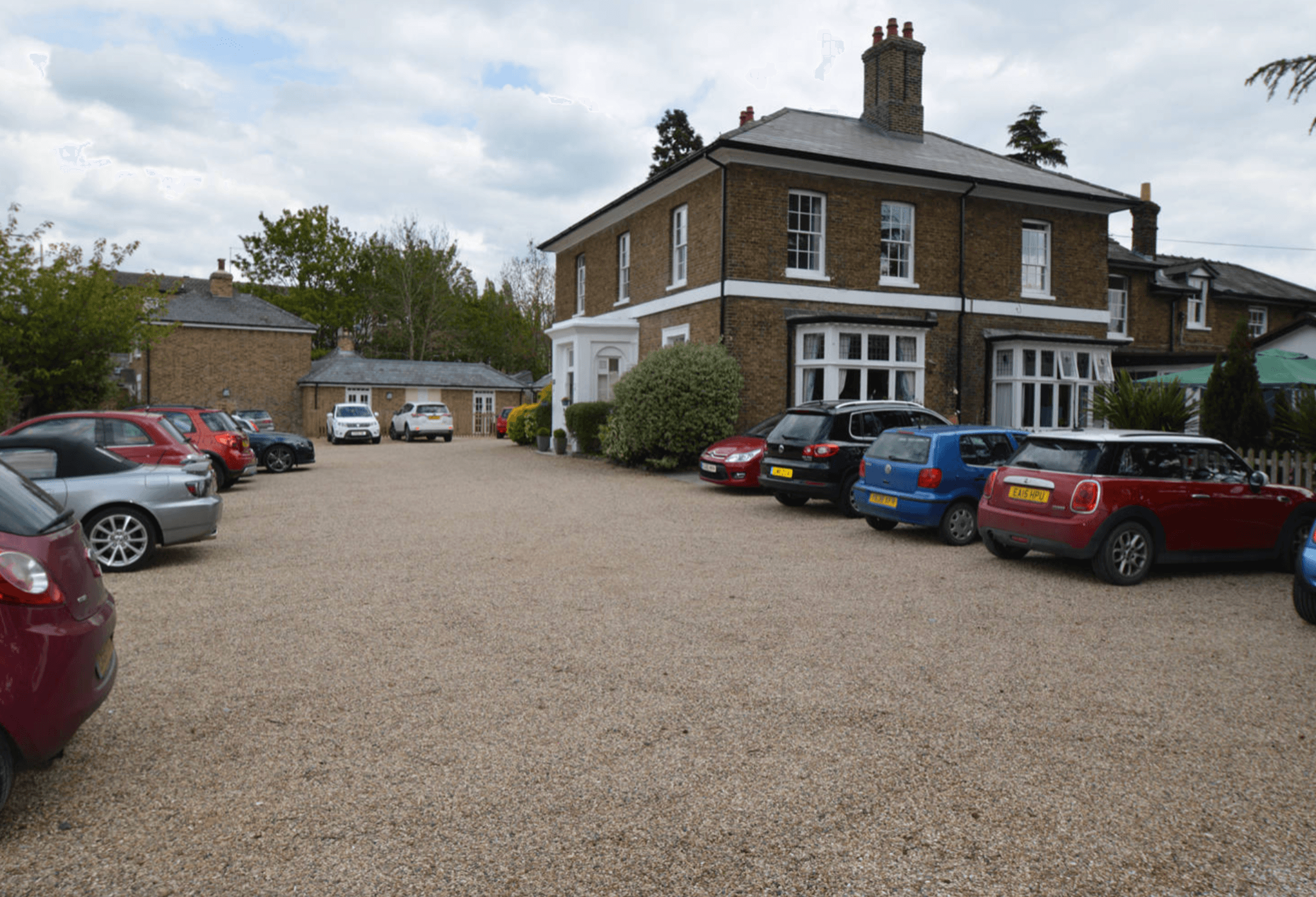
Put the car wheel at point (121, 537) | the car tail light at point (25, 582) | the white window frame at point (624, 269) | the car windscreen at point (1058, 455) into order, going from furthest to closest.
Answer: the white window frame at point (624, 269)
the car windscreen at point (1058, 455)
the car wheel at point (121, 537)
the car tail light at point (25, 582)

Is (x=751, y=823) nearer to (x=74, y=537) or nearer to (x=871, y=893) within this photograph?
(x=871, y=893)

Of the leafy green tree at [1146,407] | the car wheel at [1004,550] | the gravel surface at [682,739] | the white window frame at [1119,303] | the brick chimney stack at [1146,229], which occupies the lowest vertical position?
the gravel surface at [682,739]

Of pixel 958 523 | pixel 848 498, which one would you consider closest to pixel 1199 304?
pixel 848 498

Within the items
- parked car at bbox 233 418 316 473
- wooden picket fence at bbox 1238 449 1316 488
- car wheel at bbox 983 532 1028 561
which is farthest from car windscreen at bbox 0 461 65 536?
parked car at bbox 233 418 316 473

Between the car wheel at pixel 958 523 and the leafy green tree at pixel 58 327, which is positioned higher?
the leafy green tree at pixel 58 327

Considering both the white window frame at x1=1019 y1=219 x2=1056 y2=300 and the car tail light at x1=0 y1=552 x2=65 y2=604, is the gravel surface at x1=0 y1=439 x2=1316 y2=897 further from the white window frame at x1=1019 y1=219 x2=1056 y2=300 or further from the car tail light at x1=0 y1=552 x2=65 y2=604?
the white window frame at x1=1019 y1=219 x2=1056 y2=300

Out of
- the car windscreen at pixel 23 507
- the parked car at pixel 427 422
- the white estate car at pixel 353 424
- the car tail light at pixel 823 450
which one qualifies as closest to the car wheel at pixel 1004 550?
the car tail light at pixel 823 450

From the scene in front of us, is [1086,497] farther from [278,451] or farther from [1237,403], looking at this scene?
[278,451]

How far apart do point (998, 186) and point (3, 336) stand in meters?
23.0

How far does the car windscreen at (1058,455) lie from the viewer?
8.32 m

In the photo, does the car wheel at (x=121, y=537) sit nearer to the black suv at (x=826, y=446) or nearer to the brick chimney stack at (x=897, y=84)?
the black suv at (x=826, y=446)

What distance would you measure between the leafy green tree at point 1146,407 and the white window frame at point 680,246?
10101mm

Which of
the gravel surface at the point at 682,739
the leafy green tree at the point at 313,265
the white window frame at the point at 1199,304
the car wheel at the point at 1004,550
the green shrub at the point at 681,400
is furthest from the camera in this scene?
the leafy green tree at the point at 313,265

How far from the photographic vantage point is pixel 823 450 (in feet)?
41.2
